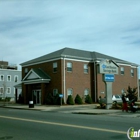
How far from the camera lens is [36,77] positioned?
42.1m

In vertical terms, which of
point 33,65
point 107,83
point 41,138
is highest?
point 33,65

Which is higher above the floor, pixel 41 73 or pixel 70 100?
pixel 41 73

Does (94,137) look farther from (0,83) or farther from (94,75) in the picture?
(0,83)

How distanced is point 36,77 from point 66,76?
475 centimetres

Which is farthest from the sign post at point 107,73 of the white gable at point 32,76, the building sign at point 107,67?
the white gable at point 32,76

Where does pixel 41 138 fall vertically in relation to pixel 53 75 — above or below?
below

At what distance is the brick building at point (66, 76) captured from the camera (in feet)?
134

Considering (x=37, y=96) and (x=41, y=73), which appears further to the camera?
(x=37, y=96)

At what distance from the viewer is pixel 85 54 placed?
4597cm

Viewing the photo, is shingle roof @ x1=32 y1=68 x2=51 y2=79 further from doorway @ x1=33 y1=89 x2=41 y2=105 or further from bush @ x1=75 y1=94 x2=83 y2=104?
bush @ x1=75 y1=94 x2=83 y2=104

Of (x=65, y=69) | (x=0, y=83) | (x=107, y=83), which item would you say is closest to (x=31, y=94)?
(x=65, y=69)

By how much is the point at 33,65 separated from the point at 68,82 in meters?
8.37

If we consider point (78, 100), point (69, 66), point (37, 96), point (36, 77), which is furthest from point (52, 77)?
point (78, 100)

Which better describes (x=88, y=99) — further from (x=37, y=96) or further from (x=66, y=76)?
(x=37, y=96)
